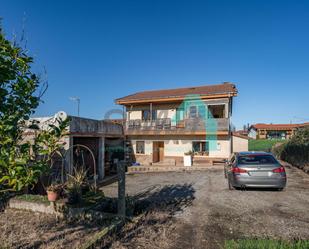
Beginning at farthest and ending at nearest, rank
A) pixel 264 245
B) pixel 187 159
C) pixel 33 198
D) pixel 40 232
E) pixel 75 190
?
1. pixel 187 159
2. pixel 33 198
3. pixel 75 190
4. pixel 40 232
5. pixel 264 245

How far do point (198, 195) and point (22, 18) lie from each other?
7.35 m

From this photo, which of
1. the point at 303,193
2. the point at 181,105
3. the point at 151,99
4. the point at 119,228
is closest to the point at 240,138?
the point at 181,105

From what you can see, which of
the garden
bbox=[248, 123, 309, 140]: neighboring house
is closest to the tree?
the garden

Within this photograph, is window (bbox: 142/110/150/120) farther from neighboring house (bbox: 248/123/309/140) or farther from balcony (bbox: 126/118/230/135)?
neighboring house (bbox: 248/123/309/140)

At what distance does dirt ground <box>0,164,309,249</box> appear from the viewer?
384cm

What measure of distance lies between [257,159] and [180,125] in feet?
33.0

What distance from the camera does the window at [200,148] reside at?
53.9 ft

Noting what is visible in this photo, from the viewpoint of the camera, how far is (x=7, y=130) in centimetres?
194

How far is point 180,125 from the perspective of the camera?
17.1 m

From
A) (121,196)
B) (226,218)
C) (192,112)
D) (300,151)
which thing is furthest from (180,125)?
(121,196)

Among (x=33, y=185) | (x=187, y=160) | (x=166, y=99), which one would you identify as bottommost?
(x=187, y=160)

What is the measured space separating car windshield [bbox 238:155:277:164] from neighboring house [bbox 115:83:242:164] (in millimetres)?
7880

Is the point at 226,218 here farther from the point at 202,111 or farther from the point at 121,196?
the point at 202,111

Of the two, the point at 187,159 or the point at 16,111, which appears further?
the point at 187,159
